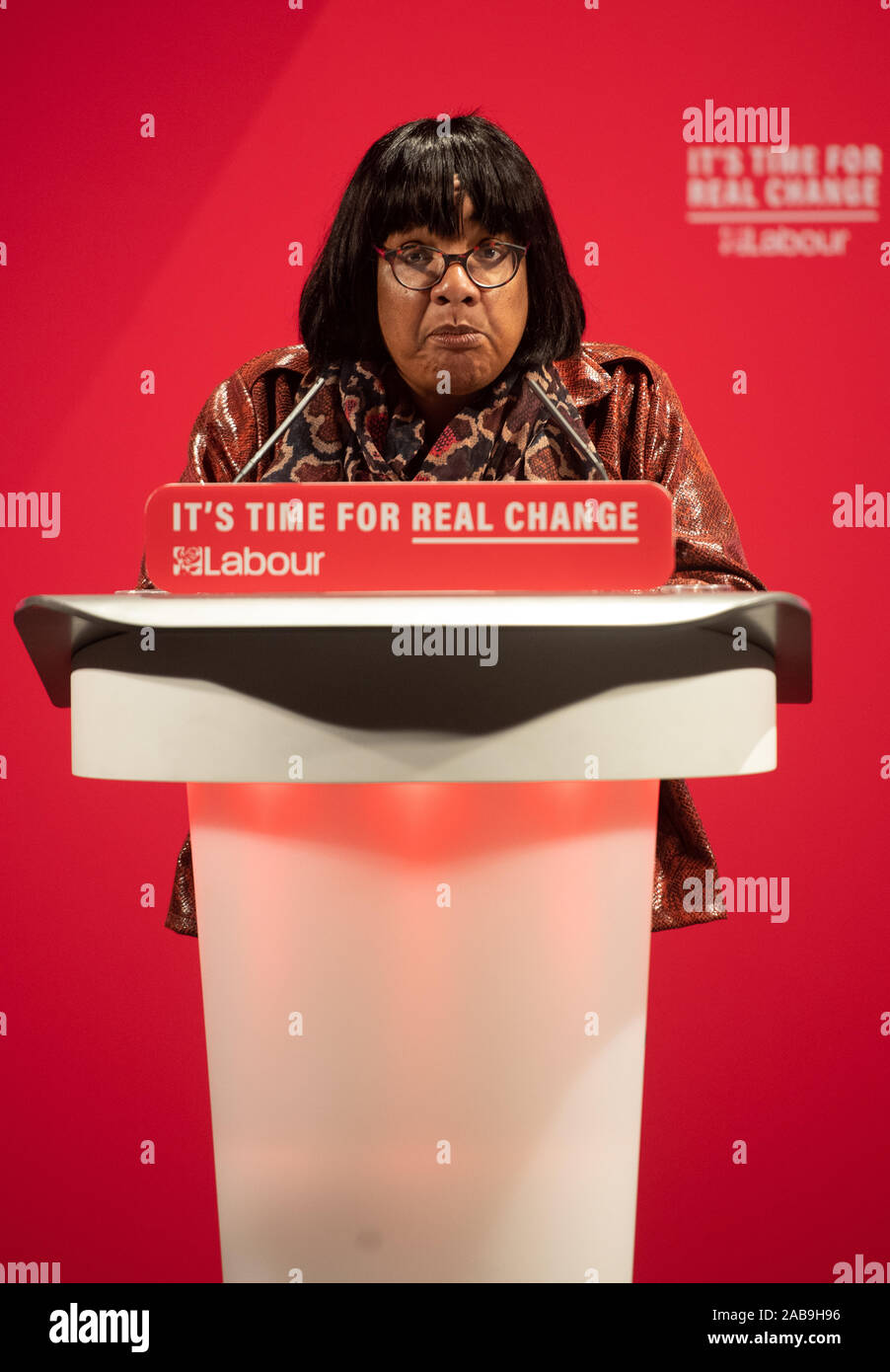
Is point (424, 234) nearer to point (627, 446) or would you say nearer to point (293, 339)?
point (627, 446)

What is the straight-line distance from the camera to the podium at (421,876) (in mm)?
874

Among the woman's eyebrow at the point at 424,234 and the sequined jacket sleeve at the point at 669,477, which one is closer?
the woman's eyebrow at the point at 424,234

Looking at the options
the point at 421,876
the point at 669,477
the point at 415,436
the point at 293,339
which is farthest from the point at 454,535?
the point at 293,339

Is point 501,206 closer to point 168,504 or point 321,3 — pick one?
point 168,504

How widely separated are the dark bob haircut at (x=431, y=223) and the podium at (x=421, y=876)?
1.32 feet

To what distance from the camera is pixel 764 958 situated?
1.98 metres

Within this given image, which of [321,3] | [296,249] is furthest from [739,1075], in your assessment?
[321,3]

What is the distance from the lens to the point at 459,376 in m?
1.17

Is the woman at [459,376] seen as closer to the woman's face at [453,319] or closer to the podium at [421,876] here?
the woman's face at [453,319]

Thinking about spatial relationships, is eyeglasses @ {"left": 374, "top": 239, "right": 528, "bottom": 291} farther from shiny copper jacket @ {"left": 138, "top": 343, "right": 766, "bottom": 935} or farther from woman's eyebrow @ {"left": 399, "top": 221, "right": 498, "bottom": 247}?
shiny copper jacket @ {"left": 138, "top": 343, "right": 766, "bottom": 935}

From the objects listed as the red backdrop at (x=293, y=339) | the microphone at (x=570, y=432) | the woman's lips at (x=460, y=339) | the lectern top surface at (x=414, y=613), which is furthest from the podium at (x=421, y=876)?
Result: the red backdrop at (x=293, y=339)

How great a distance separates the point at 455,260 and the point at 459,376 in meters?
0.09

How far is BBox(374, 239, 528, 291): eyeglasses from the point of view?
1.15 meters

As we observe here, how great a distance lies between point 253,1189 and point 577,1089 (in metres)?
0.22
